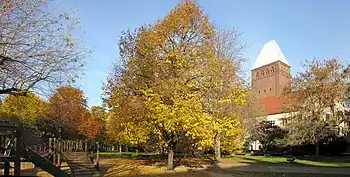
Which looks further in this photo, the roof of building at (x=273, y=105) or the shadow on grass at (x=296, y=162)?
the roof of building at (x=273, y=105)

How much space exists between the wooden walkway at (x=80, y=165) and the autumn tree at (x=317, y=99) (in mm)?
Result: 23828

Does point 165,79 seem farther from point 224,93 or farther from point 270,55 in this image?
point 270,55

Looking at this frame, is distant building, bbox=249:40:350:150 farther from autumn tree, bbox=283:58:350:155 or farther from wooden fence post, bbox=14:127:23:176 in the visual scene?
wooden fence post, bbox=14:127:23:176

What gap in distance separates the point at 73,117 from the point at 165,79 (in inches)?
1135

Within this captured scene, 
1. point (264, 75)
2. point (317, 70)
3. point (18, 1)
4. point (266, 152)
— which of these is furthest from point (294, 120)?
point (264, 75)

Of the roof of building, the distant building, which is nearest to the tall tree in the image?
the roof of building

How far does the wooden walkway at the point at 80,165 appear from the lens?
18766mm

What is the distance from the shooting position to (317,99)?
35.9 meters

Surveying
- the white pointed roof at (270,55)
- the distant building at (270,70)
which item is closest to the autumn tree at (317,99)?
the distant building at (270,70)

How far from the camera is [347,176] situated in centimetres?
1861

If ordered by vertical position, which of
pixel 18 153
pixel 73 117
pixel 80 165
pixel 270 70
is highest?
pixel 270 70

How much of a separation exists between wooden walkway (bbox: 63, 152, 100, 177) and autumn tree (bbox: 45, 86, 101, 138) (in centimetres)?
1448

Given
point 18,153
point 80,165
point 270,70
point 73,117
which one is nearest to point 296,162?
point 80,165

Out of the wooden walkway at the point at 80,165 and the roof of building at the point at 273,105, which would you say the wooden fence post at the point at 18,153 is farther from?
the roof of building at the point at 273,105
